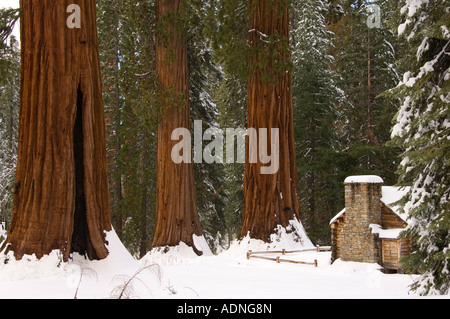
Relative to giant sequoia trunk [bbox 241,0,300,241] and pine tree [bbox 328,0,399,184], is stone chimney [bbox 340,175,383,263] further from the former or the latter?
pine tree [bbox 328,0,399,184]

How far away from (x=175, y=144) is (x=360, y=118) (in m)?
10.6

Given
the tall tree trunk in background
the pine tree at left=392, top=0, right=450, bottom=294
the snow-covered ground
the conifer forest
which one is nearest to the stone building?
the snow-covered ground

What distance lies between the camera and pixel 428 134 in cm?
707

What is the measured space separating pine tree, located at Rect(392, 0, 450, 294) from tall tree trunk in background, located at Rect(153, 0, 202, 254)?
28.7ft

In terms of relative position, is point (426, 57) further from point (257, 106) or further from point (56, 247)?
point (257, 106)

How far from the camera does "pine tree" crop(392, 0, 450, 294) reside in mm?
6750

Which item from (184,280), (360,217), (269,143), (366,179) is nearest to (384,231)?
(360,217)

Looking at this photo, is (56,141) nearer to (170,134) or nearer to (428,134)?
(428,134)

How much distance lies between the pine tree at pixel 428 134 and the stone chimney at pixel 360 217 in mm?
5303

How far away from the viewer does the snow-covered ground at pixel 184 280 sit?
6.93 meters

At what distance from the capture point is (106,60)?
23.8 metres

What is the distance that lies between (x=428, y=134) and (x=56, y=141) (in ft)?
19.3

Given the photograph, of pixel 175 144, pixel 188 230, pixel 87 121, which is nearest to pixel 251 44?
pixel 175 144

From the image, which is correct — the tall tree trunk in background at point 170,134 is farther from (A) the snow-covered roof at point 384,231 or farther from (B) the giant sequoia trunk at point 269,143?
(A) the snow-covered roof at point 384,231
